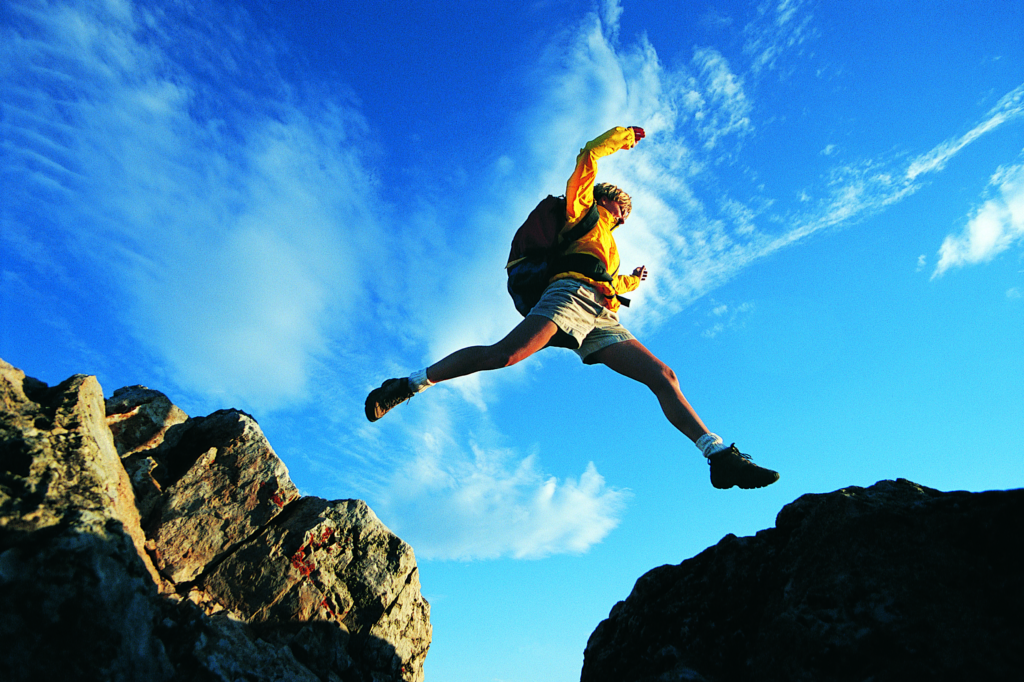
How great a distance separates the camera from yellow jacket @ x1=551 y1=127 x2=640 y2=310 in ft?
18.7

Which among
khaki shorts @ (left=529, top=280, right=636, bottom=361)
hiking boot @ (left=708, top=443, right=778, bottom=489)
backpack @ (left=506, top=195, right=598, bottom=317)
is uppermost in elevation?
backpack @ (left=506, top=195, right=598, bottom=317)

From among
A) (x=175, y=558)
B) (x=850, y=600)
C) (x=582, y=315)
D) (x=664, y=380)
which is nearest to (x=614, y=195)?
(x=582, y=315)

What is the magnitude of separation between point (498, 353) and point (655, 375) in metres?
1.55

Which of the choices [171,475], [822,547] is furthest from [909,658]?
[171,475]

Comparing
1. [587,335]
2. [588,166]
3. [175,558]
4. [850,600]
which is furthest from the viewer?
[587,335]

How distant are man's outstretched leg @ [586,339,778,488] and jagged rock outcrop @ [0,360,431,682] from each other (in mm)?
2760

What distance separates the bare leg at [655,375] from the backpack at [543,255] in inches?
31.2

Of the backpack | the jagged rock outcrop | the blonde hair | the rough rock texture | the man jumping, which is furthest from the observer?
the blonde hair

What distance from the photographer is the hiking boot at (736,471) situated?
442 centimetres

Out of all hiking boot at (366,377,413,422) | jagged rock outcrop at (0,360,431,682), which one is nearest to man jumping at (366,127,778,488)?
hiking boot at (366,377,413,422)

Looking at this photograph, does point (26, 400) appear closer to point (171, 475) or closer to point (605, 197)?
point (171, 475)

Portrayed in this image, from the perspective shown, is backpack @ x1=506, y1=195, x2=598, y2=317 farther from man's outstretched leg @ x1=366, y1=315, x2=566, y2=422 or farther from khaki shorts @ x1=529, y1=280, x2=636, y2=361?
man's outstretched leg @ x1=366, y1=315, x2=566, y2=422

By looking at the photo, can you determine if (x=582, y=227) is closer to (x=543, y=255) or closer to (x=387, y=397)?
(x=543, y=255)

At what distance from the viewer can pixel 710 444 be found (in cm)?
479
